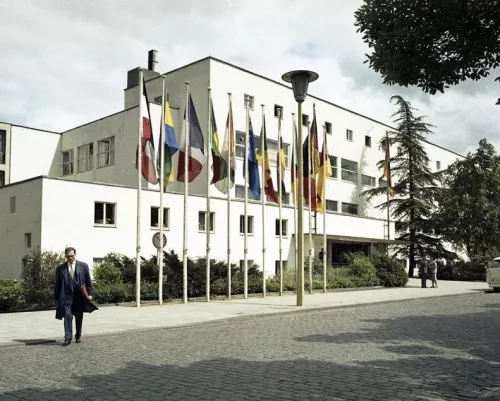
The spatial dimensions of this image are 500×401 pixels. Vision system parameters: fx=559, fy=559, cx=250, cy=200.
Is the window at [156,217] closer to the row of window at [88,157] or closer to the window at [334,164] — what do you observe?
the row of window at [88,157]

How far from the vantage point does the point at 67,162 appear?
40062 mm

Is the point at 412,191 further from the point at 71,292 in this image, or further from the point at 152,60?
the point at 71,292

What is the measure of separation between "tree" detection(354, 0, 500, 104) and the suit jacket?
22.9 feet

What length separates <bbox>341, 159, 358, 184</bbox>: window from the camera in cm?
4662

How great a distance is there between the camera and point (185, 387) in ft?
→ 22.3

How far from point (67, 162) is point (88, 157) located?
3.83 meters

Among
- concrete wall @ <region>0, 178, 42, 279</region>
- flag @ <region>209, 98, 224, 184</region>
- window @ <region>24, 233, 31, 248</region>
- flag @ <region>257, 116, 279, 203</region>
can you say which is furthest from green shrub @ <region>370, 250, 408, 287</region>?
window @ <region>24, 233, 31, 248</region>

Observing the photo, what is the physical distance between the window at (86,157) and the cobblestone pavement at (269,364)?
83.0 ft

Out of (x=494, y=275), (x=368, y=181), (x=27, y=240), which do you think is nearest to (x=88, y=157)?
(x=27, y=240)

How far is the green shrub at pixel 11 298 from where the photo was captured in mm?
17828

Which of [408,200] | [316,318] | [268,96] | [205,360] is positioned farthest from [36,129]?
[205,360]

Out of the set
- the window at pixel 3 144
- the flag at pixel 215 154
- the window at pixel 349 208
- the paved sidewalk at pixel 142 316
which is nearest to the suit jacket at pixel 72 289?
the paved sidewalk at pixel 142 316

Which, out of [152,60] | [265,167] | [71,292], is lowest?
[71,292]

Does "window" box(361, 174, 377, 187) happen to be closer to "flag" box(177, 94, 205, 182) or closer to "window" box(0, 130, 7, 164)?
"window" box(0, 130, 7, 164)
